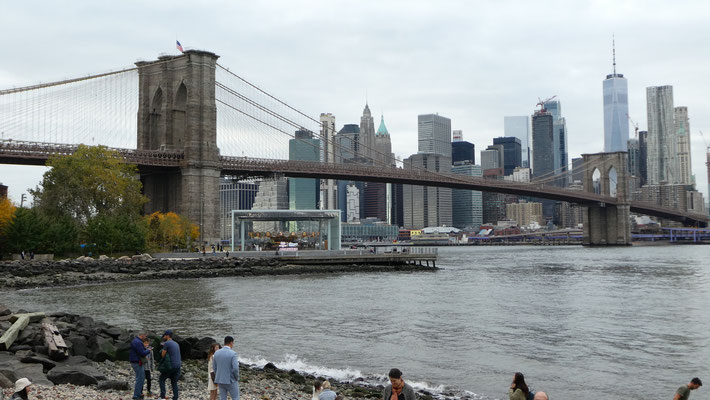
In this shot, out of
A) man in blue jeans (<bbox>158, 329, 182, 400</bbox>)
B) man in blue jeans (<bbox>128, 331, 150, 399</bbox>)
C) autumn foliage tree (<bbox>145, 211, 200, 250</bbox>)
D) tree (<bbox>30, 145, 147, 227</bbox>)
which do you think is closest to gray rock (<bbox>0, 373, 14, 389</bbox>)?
man in blue jeans (<bbox>128, 331, 150, 399</bbox>)

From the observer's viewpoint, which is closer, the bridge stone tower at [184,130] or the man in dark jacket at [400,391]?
the man in dark jacket at [400,391]

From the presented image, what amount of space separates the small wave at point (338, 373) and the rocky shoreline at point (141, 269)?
2550 centimetres

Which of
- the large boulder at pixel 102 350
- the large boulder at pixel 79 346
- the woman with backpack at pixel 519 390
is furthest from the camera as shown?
the large boulder at pixel 102 350

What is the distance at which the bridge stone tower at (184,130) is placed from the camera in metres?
72.9

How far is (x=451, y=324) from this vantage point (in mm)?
26031

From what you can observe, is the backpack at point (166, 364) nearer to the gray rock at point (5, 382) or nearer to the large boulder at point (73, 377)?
the large boulder at point (73, 377)

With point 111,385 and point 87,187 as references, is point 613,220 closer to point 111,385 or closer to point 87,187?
point 87,187

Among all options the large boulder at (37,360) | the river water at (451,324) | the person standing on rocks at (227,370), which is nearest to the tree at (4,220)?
the river water at (451,324)

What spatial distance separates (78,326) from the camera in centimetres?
1891

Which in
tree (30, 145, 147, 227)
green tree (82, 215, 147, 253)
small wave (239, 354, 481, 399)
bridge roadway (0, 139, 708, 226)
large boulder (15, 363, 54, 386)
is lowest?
small wave (239, 354, 481, 399)

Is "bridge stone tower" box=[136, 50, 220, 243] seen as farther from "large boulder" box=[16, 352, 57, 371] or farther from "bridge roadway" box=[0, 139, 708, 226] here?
"large boulder" box=[16, 352, 57, 371]

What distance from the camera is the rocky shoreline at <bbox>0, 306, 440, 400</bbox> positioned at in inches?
504

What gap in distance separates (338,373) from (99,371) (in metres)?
5.79

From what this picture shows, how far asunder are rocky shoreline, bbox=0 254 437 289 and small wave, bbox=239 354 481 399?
2550cm
